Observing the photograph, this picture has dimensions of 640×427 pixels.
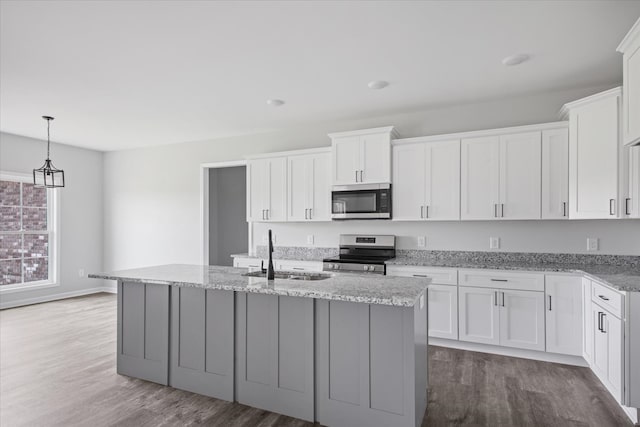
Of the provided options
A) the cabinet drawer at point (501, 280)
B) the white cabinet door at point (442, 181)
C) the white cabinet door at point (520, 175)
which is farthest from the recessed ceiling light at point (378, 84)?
the cabinet drawer at point (501, 280)

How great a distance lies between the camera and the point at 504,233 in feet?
12.9

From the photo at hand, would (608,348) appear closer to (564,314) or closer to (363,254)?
(564,314)

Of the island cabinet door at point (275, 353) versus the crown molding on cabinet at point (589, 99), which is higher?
the crown molding on cabinet at point (589, 99)

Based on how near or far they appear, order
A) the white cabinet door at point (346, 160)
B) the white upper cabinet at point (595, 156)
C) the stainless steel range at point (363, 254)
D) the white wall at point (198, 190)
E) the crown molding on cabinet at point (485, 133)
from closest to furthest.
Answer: the white upper cabinet at point (595, 156)
the crown molding on cabinet at point (485, 133)
the white wall at point (198, 190)
the stainless steel range at point (363, 254)
the white cabinet door at point (346, 160)

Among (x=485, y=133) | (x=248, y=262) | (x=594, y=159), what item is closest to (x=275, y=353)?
(x=248, y=262)

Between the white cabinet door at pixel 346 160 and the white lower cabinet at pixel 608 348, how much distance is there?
8.31ft

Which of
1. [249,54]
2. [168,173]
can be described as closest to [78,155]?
[168,173]

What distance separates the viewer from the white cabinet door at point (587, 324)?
294 centimetres

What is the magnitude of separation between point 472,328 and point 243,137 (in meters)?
3.99

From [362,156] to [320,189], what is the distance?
701 millimetres

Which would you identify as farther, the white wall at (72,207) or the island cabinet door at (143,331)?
the white wall at (72,207)

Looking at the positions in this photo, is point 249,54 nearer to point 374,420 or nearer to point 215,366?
point 215,366

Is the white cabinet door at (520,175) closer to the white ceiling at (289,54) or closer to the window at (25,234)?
the white ceiling at (289,54)

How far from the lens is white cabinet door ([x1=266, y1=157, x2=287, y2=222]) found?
4.76m
